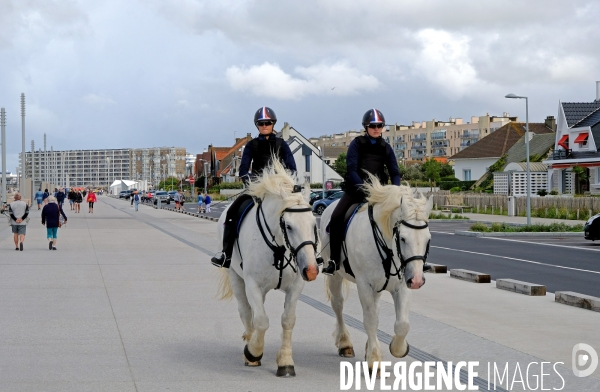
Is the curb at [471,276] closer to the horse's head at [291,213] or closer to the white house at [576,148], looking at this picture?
the horse's head at [291,213]

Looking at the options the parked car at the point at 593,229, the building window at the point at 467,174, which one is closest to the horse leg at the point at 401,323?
the parked car at the point at 593,229

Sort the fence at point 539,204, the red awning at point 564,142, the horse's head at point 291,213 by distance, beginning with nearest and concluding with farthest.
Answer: the horse's head at point 291,213 < the fence at point 539,204 < the red awning at point 564,142

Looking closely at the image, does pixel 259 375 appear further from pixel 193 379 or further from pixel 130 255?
pixel 130 255

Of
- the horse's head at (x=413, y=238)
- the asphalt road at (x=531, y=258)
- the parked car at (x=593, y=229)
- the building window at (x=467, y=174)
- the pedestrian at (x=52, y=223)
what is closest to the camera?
the horse's head at (x=413, y=238)

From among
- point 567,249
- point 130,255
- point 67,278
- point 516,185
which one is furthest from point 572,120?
point 67,278

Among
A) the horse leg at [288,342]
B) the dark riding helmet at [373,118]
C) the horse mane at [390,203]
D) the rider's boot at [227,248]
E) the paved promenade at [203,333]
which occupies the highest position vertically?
the dark riding helmet at [373,118]

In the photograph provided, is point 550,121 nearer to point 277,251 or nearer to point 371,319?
point 371,319

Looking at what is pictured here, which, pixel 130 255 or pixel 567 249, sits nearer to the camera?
pixel 130 255

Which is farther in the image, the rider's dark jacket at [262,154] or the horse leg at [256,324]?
the rider's dark jacket at [262,154]

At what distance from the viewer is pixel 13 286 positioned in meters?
15.2

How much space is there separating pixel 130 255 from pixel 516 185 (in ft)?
152

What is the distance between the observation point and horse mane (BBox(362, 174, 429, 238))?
748cm

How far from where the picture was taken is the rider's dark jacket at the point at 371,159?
29.0 ft

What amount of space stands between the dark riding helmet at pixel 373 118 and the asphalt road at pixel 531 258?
7.43 meters
